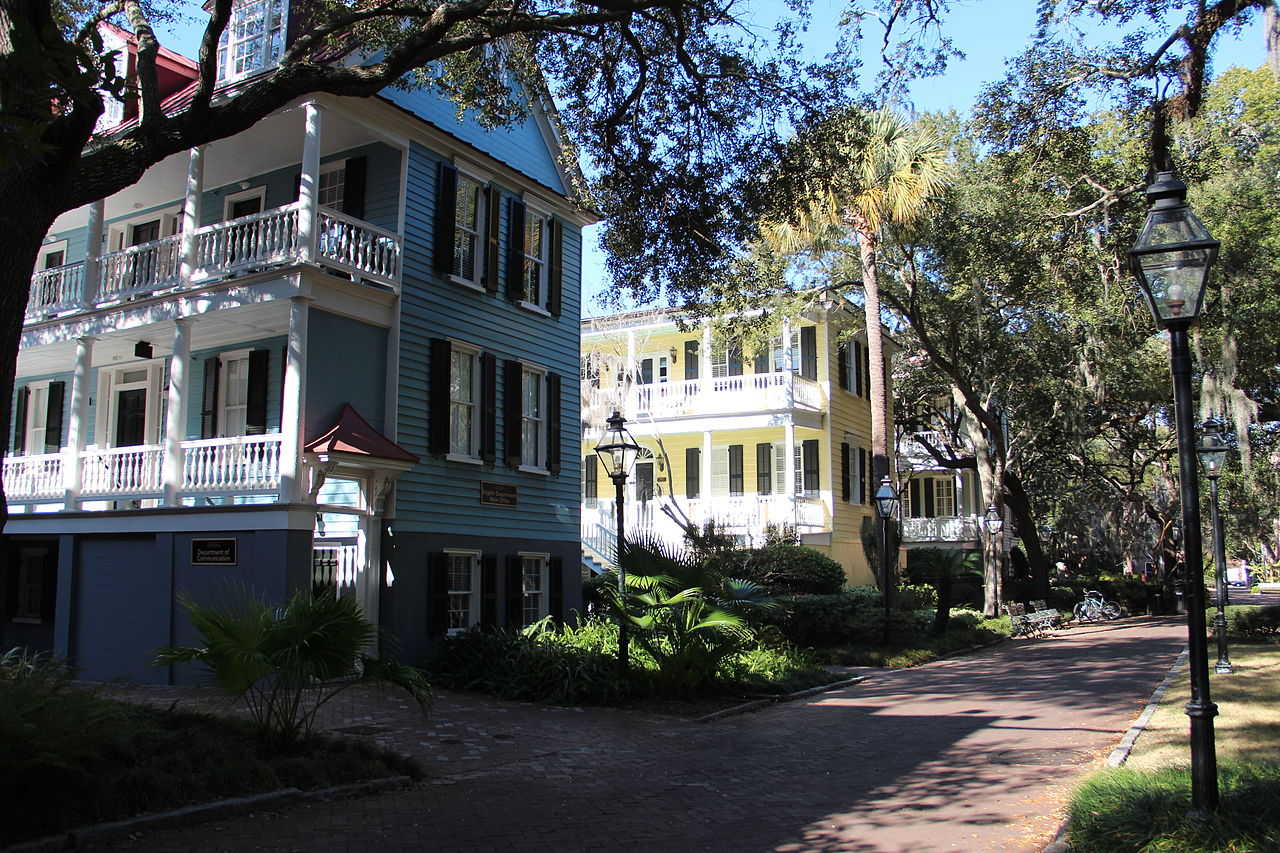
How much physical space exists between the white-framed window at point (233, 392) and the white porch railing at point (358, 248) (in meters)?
3.12

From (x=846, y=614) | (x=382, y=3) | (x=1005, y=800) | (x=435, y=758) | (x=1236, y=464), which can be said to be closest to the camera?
(x=1005, y=800)

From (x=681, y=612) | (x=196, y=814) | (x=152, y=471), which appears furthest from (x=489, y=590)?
(x=196, y=814)

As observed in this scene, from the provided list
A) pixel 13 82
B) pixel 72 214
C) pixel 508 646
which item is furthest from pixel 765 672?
pixel 72 214

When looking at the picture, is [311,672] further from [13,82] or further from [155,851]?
[13,82]

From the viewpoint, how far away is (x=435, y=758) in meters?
9.72

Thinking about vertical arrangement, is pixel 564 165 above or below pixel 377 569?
above

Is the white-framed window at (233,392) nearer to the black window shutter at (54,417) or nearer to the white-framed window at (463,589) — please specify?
the white-framed window at (463,589)

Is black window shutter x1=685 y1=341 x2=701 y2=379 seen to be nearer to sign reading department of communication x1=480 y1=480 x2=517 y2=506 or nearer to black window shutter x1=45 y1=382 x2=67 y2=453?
sign reading department of communication x1=480 y1=480 x2=517 y2=506

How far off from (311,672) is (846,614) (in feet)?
50.4

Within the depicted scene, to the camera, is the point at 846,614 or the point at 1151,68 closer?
the point at 1151,68

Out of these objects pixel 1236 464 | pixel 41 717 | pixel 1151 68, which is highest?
pixel 1151 68

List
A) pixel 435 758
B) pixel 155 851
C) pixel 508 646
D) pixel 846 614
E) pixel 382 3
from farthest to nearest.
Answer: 1. pixel 846 614
2. pixel 508 646
3. pixel 382 3
4. pixel 435 758
5. pixel 155 851

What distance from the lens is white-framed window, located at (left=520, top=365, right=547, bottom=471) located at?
61.9 ft

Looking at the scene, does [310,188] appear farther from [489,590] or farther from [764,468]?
[764,468]
